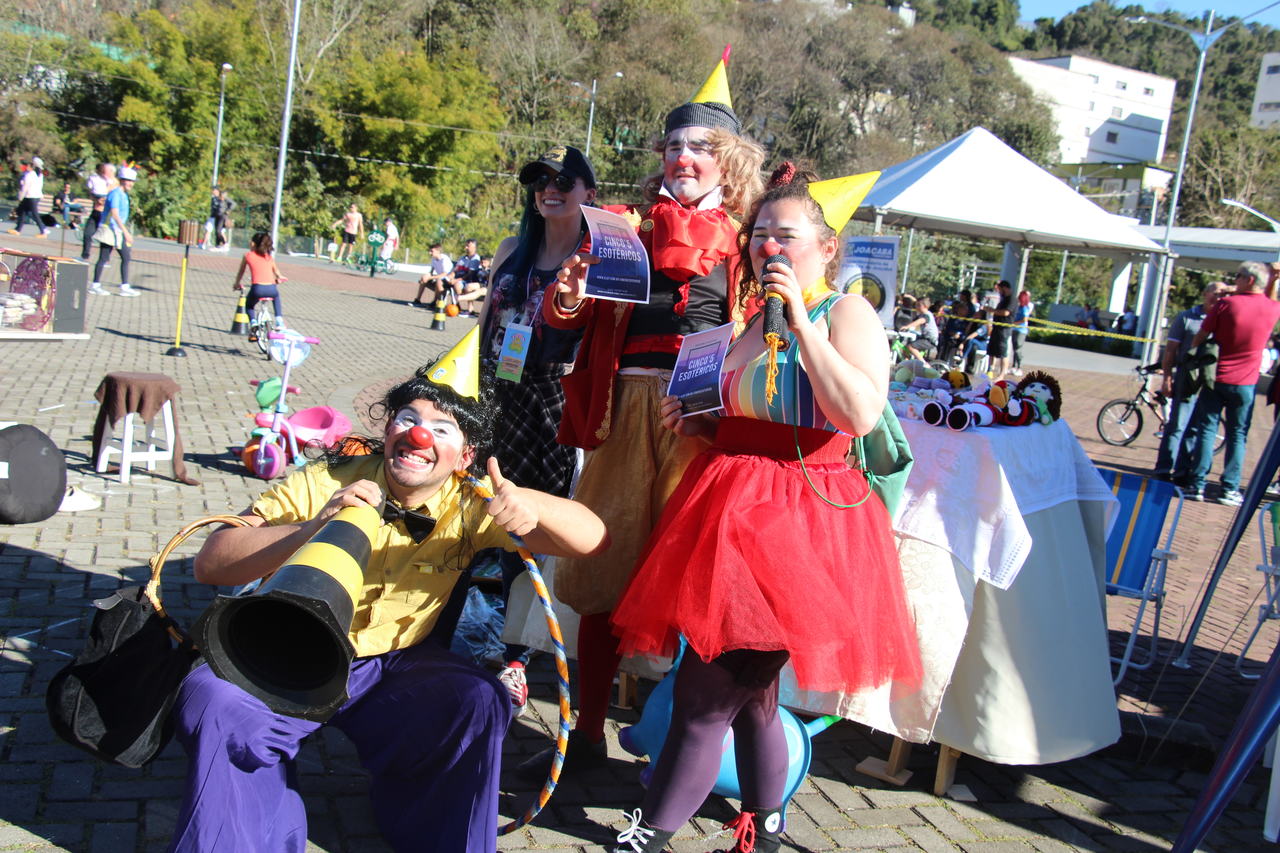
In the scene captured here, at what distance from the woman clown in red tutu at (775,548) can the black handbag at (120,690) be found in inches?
45.4

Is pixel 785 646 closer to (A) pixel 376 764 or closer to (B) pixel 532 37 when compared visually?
(A) pixel 376 764

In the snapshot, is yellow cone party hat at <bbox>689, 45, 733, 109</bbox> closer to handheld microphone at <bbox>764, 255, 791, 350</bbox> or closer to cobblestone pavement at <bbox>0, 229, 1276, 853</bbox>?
handheld microphone at <bbox>764, 255, 791, 350</bbox>

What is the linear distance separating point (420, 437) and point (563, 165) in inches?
49.1

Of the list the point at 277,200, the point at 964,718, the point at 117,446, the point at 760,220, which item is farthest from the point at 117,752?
the point at 277,200

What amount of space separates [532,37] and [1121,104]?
216ft

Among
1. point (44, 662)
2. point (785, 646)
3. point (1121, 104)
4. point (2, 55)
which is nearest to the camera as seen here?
point (785, 646)

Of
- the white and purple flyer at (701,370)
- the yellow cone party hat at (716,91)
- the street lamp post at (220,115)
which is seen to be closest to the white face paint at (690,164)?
the yellow cone party hat at (716,91)

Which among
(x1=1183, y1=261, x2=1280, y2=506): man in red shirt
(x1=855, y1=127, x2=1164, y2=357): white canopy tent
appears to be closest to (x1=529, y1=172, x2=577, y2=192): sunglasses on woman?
(x1=855, y1=127, x2=1164, y2=357): white canopy tent

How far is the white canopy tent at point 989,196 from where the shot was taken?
1079 cm

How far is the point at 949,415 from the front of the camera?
3.39 metres

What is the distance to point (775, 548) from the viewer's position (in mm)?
2416

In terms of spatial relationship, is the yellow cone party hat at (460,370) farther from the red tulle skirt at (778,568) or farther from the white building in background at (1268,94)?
the white building in background at (1268,94)

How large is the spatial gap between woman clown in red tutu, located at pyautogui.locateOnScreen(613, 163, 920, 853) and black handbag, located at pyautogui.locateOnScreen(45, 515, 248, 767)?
115 centimetres

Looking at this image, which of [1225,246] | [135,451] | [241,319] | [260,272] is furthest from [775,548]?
[1225,246]
